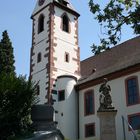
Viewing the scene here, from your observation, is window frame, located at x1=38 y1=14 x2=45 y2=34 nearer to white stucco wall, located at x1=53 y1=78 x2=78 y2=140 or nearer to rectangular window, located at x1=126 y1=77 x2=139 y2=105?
white stucco wall, located at x1=53 y1=78 x2=78 y2=140

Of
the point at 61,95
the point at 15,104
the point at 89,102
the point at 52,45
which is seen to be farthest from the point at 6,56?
the point at 15,104

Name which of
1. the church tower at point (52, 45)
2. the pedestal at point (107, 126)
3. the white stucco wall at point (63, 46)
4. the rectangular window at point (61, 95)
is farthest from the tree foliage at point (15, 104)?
the white stucco wall at point (63, 46)

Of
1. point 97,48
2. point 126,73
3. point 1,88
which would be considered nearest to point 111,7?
point 97,48

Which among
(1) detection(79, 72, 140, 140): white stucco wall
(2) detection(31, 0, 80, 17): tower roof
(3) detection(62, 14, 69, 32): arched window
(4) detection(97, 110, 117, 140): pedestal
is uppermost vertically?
(2) detection(31, 0, 80, 17): tower roof

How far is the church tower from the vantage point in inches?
1243

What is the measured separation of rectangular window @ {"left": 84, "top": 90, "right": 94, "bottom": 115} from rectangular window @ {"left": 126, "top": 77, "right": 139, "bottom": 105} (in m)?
4.07

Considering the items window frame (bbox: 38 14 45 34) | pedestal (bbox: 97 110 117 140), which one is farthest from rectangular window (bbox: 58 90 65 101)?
pedestal (bbox: 97 110 117 140)

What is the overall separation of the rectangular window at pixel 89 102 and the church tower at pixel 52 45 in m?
3.10

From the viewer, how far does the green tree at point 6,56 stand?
31502 mm

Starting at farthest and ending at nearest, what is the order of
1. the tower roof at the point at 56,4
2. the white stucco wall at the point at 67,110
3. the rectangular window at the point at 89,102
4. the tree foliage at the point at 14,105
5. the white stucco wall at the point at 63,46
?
the tower roof at the point at 56,4 → the white stucco wall at the point at 63,46 → the white stucco wall at the point at 67,110 → the rectangular window at the point at 89,102 → the tree foliage at the point at 14,105

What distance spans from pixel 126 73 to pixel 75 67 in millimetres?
9165

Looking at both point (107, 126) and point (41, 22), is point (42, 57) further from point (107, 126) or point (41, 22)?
point (107, 126)

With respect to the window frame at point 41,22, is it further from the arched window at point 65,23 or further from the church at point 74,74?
the arched window at point 65,23

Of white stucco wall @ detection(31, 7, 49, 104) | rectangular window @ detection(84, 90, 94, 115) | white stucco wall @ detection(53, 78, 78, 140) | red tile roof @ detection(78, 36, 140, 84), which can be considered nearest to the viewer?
red tile roof @ detection(78, 36, 140, 84)
